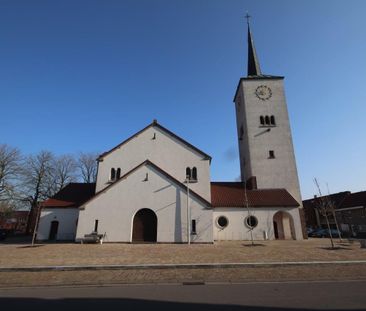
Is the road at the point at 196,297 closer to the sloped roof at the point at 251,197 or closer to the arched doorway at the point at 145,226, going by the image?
the arched doorway at the point at 145,226

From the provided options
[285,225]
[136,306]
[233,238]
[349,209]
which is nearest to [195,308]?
[136,306]

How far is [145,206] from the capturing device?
2397 cm

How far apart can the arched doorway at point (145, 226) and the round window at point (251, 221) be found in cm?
1125

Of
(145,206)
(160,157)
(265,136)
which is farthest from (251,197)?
(145,206)

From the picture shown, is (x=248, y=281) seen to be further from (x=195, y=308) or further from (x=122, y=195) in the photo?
(x=122, y=195)

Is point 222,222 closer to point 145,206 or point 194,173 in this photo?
point 194,173

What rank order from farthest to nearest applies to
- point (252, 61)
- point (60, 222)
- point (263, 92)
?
1. point (252, 61)
2. point (263, 92)
3. point (60, 222)

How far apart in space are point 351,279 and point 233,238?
1921 centimetres

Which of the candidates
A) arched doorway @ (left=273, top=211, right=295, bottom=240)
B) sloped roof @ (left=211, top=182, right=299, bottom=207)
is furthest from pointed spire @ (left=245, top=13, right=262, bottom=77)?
arched doorway @ (left=273, top=211, right=295, bottom=240)

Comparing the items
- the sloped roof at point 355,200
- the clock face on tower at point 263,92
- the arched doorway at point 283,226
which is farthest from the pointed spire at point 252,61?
the sloped roof at point 355,200

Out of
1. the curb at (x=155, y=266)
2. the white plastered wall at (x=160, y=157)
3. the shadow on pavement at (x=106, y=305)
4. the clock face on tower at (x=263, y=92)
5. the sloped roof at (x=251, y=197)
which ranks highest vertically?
the clock face on tower at (x=263, y=92)

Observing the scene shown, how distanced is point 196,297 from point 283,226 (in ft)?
85.6

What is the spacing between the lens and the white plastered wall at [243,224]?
90.9 feet

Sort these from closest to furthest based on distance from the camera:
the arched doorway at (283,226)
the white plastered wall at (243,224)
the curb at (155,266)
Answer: the curb at (155,266) < the white plastered wall at (243,224) < the arched doorway at (283,226)
